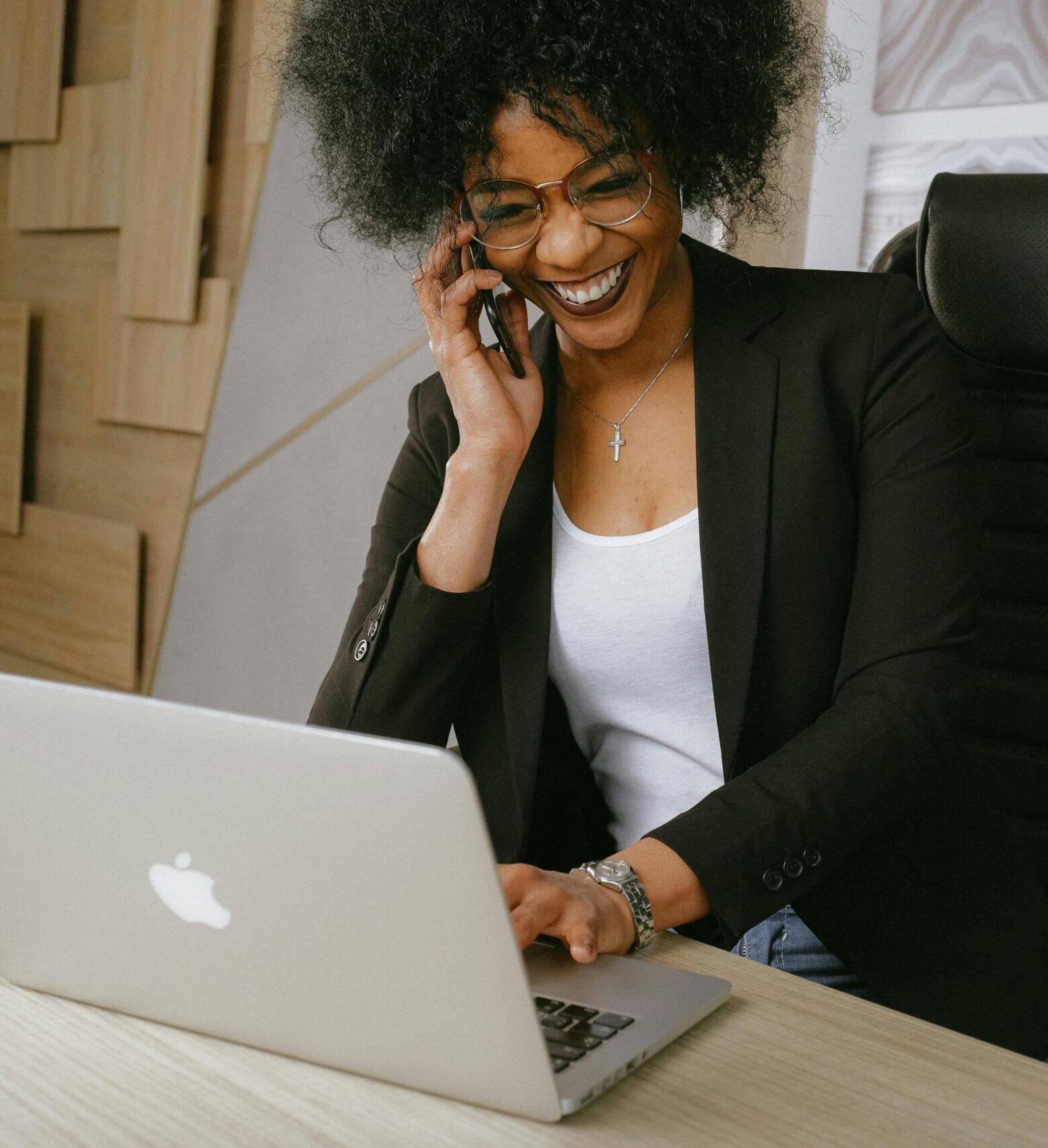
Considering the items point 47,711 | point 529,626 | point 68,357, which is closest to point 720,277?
point 529,626

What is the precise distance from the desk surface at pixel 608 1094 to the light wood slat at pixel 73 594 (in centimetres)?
223

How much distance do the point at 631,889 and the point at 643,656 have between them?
35 centimetres

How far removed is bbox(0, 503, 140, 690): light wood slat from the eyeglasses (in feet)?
6.17

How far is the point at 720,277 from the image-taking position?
1331 millimetres

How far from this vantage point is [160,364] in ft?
9.20

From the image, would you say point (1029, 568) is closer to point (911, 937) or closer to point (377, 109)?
point (911, 937)

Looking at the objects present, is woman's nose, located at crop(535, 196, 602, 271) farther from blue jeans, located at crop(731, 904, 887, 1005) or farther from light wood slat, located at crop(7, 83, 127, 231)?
light wood slat, located at crop(7, 83, 127, 231)

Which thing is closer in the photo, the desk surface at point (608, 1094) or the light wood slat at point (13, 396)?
the desk surface at point (608, 1094)

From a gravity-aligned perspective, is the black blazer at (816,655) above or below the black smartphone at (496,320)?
below

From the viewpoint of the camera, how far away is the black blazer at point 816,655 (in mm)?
1081

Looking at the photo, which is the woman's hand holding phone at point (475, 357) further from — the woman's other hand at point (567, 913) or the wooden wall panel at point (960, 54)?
the wooden wall panel at point (960, 54)

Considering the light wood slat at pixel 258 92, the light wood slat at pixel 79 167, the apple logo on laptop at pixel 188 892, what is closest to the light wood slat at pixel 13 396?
the light wood slat at pixel 79 167

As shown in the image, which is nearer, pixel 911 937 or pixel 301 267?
pixel 911 937

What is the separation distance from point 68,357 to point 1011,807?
96.5 inches
